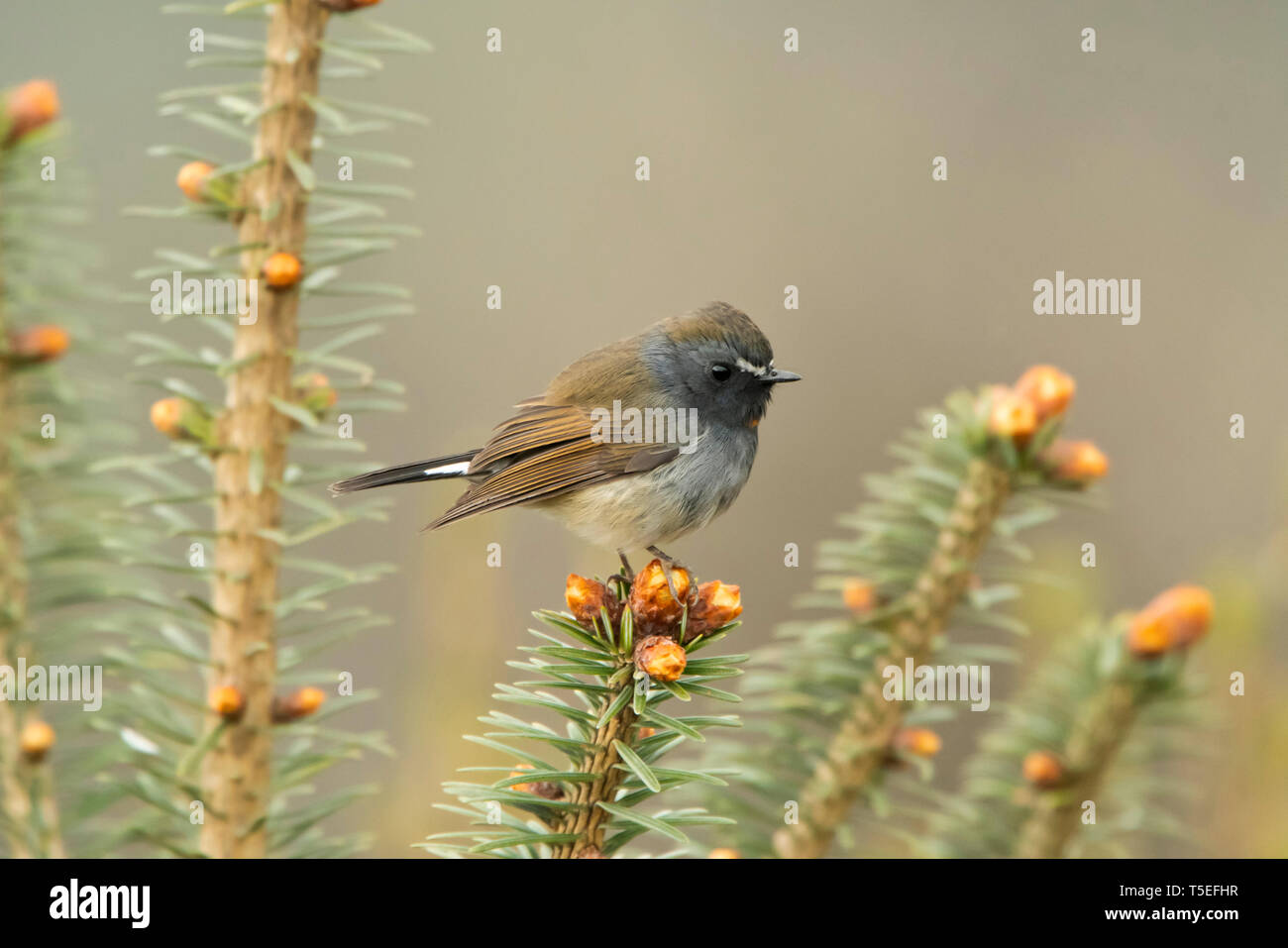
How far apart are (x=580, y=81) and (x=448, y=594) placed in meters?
4.04

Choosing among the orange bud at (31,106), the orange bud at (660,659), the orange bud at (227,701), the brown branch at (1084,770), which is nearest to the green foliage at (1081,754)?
the brown branch at (1084,770)

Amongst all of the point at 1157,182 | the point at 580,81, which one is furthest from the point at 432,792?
the point at 1157,182

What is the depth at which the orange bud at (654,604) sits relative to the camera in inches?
68.8

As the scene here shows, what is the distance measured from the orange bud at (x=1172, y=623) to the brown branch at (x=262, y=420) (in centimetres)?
138

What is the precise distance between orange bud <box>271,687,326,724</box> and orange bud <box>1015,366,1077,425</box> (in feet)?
4.06

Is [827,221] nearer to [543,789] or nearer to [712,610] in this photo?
[712,610]

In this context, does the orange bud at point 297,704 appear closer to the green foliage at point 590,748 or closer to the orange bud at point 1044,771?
the green foliage at point 590,748

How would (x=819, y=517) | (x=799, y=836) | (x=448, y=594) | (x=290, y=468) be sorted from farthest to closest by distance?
(x=819, y=517) → (x=448, y=594) → (x=799, y=836) → (x=290, y=468)

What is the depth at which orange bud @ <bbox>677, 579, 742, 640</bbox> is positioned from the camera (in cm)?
182

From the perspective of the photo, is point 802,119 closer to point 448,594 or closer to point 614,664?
point 448,594

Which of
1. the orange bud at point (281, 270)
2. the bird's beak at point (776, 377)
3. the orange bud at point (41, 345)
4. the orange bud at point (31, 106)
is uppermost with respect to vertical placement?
the orange bud at point (31, 106)

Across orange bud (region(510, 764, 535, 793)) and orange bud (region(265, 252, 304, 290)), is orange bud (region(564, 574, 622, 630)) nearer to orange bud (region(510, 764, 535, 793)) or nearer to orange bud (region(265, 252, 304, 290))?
orange bud (region(510, 764, 535, 793))

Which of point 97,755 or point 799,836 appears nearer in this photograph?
point 97,755

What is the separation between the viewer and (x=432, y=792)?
225 centimetres
